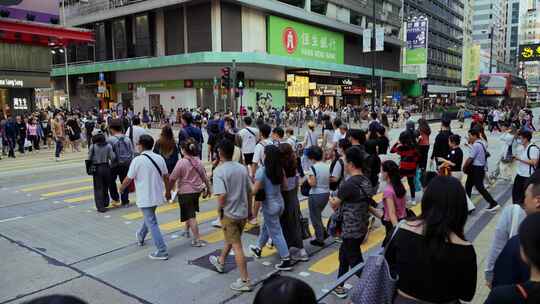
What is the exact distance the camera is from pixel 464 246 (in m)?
2.45

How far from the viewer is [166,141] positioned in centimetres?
831

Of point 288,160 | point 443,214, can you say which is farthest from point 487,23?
point 443,214

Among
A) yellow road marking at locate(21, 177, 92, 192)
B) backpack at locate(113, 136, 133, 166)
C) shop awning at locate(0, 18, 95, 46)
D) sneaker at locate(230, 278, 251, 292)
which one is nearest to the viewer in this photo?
sneaker at locate(230, 278, 251, 292)

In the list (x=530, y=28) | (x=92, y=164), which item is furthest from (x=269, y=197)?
(x=530, y=28)

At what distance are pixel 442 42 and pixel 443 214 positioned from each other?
89196 mm

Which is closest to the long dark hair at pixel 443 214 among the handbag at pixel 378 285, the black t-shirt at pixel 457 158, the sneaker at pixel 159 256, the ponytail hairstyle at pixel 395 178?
the handbag at pixel 378 285

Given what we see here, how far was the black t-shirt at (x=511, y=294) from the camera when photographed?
6.37 feet

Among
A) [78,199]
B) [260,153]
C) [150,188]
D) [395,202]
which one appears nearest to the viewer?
[395,202]

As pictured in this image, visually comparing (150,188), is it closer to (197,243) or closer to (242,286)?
(197,243)

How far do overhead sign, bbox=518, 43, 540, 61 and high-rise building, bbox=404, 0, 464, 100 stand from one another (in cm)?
4323

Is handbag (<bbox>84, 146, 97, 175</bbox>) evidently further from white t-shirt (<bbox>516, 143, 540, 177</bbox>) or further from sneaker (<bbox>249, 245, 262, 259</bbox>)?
white t-shirt (<bbox>516, 143, 540, 177</bbox>)

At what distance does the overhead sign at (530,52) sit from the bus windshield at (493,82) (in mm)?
6198

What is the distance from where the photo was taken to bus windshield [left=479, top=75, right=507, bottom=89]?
103 ft

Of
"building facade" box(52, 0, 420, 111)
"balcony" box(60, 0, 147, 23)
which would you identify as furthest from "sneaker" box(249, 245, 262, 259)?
"balcony" box(60, 0, 147, 23)
